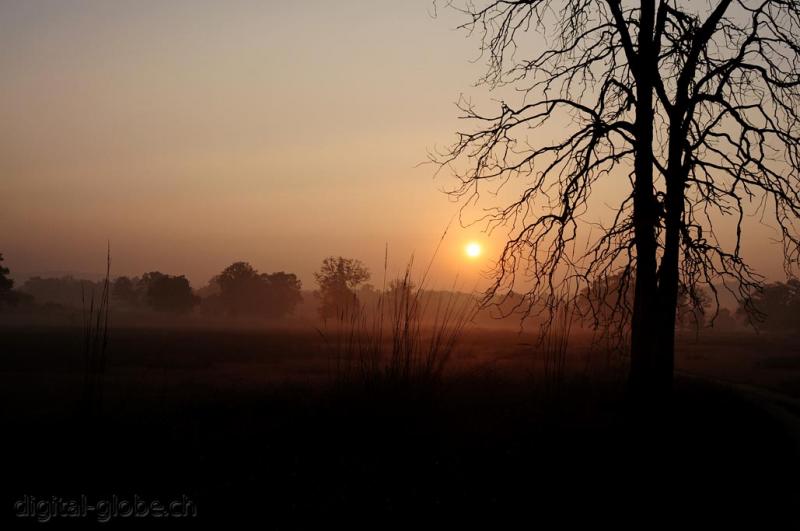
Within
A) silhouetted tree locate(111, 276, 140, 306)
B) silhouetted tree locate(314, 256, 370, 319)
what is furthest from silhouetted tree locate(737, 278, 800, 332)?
silhouetted tree locate(111, 276, 140, 306)

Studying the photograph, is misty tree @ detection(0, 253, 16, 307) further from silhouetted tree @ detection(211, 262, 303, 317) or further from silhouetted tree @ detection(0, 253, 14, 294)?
silhouetted tree @ detection(211, 262, 303, 317)

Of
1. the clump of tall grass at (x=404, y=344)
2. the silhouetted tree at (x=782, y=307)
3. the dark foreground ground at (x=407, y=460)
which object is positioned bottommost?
the dark foreground ground at (x=407, y=460)

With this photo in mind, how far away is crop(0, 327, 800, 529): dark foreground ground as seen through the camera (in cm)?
535

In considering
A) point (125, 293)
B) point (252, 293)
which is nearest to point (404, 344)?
point (252, 293)

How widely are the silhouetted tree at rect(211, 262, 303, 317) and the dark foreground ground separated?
94.5 meters

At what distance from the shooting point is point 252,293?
102 m

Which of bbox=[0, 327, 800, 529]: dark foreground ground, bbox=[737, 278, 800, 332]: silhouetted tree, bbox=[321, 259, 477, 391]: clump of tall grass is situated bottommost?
bbox=[0, 327, 800, 529]: dark foreground ground

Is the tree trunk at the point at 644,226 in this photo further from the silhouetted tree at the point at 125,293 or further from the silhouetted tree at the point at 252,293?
the silhouetted tree at the point at 125,293

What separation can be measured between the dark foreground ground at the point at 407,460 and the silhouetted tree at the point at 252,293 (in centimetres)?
9449

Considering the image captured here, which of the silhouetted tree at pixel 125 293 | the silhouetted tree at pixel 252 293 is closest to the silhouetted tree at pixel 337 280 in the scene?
the silhouetted tree at pixel 252 293

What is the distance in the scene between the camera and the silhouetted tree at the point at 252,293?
10162 centimetres

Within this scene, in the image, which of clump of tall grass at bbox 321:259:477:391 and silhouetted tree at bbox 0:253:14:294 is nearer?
clump of tall grass at bbox 321:259:477:391

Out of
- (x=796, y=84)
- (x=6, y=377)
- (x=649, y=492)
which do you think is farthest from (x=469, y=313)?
(x=6, y=377)

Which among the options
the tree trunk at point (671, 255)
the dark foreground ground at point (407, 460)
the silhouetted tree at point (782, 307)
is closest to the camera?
the dark foreground ground at point (407, 460)
